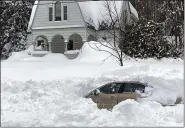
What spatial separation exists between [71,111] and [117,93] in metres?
1.69

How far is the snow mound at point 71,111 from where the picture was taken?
9.95 m

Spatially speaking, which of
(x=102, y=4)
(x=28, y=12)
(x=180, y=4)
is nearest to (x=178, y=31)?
(x=180, y=4)

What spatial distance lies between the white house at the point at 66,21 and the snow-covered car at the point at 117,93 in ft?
57.6

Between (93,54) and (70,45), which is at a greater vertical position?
(93,54)

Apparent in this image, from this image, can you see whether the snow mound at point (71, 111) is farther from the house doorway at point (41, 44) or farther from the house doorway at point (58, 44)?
the house doorway at point (58, 44)

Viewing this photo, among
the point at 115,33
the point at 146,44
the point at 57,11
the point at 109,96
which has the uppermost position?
the point at 57,11

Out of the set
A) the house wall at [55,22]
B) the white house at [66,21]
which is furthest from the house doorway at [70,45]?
the house wall at [55,22]

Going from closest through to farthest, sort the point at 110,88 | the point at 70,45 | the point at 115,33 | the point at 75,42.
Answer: the point at 110,88, the point at 115,33, the point at 75,42, the point at 70,45

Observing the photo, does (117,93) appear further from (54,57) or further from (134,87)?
(54,57)

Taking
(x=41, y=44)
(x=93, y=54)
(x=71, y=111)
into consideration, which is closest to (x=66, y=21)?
(x=41, y=44)

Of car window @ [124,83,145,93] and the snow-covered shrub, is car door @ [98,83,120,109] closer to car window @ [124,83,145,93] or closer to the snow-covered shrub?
car window @ [124,83,145,93]

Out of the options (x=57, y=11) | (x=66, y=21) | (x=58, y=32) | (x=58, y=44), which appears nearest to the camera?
(x=66, y=21)

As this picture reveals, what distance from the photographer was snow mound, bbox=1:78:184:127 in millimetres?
9945

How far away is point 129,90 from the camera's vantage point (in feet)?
39.3
